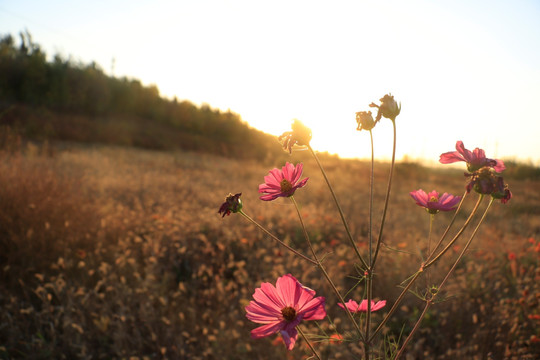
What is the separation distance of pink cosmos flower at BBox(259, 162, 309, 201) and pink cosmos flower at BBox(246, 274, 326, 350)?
0.54ft

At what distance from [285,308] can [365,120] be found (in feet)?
1.25

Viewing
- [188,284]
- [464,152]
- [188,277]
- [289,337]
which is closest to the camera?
[289,337]

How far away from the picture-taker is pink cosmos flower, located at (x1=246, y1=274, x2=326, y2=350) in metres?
0.62

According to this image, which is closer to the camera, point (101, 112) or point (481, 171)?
point (481, 171)

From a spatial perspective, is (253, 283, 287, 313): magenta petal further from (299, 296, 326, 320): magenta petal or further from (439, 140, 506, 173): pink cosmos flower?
(439, 140, 506, 173): pink cosmos flower

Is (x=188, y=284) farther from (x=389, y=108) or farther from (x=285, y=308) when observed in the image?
(x=389, y=108)

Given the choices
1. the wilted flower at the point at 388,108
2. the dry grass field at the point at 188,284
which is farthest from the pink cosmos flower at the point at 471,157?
the dry grass field at the point at 188,284

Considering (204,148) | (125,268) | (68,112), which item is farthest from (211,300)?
(68,112)

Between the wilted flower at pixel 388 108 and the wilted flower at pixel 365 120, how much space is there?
0.01 meters

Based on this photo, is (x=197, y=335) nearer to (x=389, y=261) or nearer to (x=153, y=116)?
(x=389, y=261)

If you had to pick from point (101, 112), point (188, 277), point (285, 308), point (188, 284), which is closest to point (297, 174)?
point (285, 308)

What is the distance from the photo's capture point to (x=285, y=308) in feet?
2.25

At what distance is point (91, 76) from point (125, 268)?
19735mm

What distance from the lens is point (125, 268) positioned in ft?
9.16
